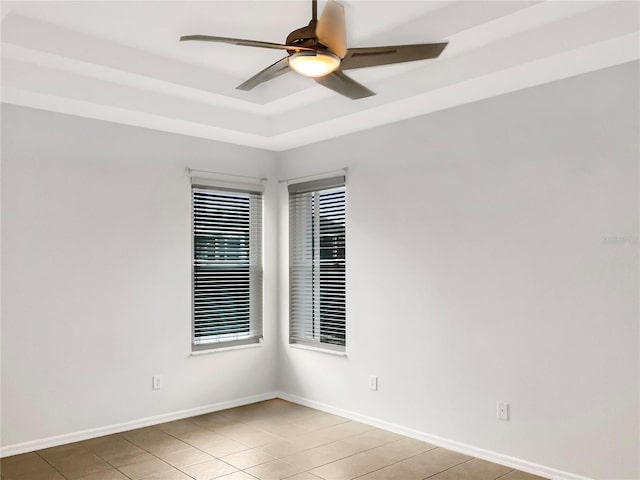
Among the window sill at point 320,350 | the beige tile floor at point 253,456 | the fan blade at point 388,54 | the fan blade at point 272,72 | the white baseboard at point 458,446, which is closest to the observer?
the fan blade at point 388,54

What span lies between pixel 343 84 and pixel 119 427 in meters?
3.27

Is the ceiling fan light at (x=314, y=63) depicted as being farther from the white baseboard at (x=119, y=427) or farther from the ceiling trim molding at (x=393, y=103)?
the white baseboard at (x=119, y=427)

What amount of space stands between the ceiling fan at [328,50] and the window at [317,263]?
221 centimetres

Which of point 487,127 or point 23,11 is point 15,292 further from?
point 487,127

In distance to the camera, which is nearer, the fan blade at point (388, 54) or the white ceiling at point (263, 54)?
the fan blade at point (388, 54)

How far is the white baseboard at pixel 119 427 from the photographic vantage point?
12.4ft

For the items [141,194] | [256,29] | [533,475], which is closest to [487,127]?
[256,29]

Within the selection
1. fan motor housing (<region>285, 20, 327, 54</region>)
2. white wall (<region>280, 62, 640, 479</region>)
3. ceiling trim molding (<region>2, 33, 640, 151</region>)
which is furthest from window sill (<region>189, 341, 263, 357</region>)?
fan motor housing (<region>285, 20, 327, 54</region>)

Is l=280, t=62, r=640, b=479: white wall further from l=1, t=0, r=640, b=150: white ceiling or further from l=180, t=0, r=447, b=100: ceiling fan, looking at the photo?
l=180, t=0, r=447, b=100: ceiling fan

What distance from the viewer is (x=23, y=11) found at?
10.2 feet

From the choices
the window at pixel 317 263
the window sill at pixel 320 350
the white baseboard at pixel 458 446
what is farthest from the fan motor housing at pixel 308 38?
the window sill at pixel 320 350

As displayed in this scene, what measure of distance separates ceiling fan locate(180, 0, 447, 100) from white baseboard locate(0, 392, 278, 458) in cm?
313

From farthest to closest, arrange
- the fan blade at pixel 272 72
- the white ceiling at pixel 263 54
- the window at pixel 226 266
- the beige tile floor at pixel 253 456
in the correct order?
the window at pixel 226 266 → the beige tile floor at pixel 253 456 → the white ceiling at pixel 263 54 → the fan blade at pixel 272 72

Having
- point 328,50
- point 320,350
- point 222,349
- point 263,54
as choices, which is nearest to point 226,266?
point 222,349
